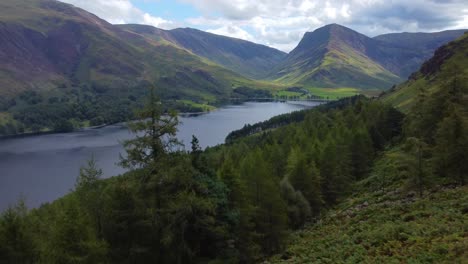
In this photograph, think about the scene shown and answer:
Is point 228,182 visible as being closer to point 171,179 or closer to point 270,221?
point 270,221

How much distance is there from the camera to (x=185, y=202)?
1010 inches

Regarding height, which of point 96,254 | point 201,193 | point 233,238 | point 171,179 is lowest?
point 233,238

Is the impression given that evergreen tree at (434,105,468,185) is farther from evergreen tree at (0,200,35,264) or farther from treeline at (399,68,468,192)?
evergreen tree at (0,200,35,264)

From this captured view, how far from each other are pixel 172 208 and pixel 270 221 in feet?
60.7

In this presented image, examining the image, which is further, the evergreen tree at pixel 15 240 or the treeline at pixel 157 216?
the evergreen tree at pixel 15 240

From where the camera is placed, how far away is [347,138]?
73.2 metres

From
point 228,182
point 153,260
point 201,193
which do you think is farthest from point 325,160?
point 153,260

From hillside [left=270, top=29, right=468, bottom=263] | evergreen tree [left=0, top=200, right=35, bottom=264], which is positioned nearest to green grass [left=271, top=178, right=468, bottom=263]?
hillside [left=270, top=29, right=468, bottom=263]

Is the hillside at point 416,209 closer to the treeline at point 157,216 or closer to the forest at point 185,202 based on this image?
the forest at point 185,202

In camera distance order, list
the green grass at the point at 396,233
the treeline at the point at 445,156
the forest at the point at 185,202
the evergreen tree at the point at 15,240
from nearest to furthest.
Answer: the green grass at the point at 396,233 → the forest at the point at 185,202 → the evergreen tree at the point at 15,240 → the treeline at the point at 445,156

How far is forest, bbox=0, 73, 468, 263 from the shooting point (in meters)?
25.3

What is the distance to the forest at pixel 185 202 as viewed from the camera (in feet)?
82.9

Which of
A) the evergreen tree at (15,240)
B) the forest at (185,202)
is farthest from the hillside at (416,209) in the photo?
the evergreen tree at (15,240)

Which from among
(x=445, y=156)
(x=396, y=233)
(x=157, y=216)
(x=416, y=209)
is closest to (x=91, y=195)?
(x=157, y=216)
